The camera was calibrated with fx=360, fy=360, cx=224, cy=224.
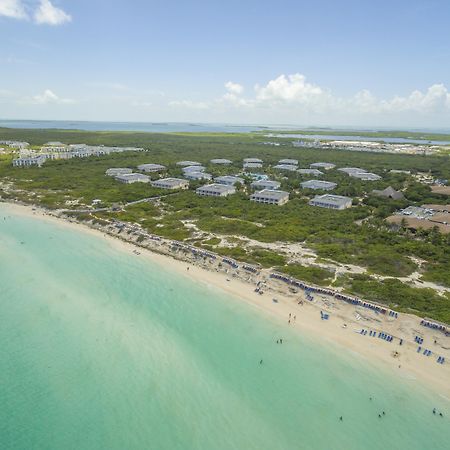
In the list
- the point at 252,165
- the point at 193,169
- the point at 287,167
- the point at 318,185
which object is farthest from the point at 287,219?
the point at 252,165

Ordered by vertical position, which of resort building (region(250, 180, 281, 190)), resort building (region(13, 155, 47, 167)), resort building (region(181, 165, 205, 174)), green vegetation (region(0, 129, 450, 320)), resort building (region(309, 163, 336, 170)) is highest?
resort building (region(13, 155, 47, 167))

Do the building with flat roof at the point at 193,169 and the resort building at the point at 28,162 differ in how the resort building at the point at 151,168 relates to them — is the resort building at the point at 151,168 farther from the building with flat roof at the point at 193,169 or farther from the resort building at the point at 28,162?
the resort building at the point at 28,162

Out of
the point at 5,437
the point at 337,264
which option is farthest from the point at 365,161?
the point at 5,437

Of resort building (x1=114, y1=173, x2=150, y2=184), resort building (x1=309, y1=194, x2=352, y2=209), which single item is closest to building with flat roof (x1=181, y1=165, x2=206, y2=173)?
resort building (x1=114, y1=173, x2=150, y2=184)

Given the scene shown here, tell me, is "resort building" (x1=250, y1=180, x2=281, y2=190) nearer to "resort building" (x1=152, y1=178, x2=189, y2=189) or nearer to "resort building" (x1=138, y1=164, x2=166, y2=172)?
"resort building" (x1=152, y1=178, x2=189, y2=189)

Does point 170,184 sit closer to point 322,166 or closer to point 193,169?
point 193,169

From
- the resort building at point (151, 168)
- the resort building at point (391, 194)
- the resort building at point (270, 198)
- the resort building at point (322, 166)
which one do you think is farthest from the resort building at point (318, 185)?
the resort building at point (151, 168)

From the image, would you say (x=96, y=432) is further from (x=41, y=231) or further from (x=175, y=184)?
(x=175, y=184)
